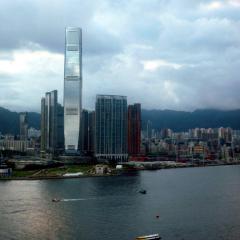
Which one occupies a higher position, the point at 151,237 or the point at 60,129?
the point at 60,129

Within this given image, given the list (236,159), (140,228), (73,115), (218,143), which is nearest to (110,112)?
(73,115)

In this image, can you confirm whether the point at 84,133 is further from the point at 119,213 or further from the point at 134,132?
the point at 119,213

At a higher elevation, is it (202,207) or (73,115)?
(73,115)

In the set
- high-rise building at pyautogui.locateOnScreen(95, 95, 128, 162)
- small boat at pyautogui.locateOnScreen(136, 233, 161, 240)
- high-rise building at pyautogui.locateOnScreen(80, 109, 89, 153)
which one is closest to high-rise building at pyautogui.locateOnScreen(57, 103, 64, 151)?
high-rise building at pyautogui.locateOnScreen(80, 109, 89, 153)

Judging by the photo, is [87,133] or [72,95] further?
[87,133]

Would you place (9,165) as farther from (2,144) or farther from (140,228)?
(2,144)

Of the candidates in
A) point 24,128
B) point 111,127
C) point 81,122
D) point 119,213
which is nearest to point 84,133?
point 81,122
